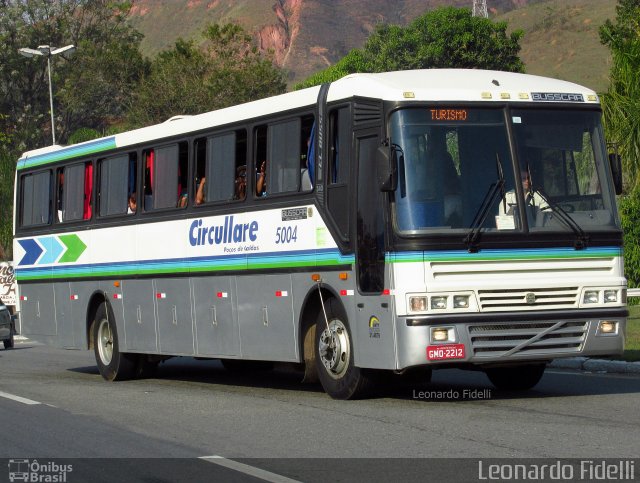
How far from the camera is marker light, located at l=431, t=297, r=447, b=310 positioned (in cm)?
1290

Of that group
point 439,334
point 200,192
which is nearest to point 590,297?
point 439,334

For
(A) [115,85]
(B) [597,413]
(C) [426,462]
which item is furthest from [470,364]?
(A) [115,85]

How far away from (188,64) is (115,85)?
52.6 ft

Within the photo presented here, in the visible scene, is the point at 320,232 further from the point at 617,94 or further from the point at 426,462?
the point at 617,94

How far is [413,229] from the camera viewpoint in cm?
1298

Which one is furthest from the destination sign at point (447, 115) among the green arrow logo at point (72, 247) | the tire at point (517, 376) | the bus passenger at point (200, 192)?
the green arrow logo at point (72, 247)

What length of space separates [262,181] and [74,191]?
19.1ft

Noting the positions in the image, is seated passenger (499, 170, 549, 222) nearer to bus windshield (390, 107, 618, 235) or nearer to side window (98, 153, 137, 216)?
bus windshield (390, 107, 618, 235)

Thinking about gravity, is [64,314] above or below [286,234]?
below

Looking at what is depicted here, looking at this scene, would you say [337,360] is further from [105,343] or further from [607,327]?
[105,343]

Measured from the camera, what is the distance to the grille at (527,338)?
42.7ft

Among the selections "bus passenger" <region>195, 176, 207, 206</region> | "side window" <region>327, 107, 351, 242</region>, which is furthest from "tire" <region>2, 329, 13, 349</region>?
"side window" <region>327, 107, 351, 242</region>

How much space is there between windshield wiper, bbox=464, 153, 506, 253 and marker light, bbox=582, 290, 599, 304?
130 cm

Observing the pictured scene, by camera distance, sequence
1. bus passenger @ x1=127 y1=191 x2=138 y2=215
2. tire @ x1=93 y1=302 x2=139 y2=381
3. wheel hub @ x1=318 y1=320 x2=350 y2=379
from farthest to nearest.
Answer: tire @ x1=93 y1=302 x2=139 y2=381 < bus passenger @ x1=127 y1=191 x2=138 y2=215 < wheel hub @ x1=318 y1=320 x2=350 y2=379
